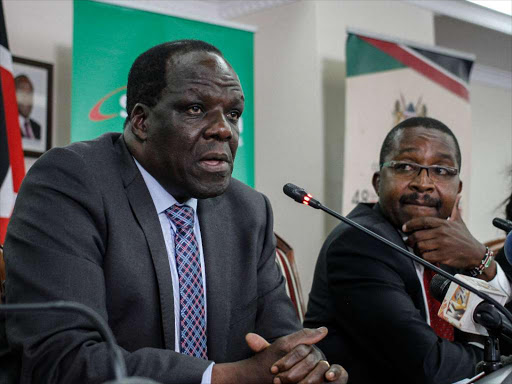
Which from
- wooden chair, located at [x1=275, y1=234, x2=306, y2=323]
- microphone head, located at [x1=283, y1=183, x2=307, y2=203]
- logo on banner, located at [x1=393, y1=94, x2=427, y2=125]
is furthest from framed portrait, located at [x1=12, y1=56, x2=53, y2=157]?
microphone head, located at [x1=283, y1=183, x2=307, y2=203]

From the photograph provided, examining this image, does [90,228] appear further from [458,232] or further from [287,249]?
[458,232]

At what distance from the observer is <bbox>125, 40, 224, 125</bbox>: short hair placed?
1661 millimetres

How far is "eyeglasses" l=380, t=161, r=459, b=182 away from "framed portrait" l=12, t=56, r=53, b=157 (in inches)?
105

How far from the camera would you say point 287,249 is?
2.43 m

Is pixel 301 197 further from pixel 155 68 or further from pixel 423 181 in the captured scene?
pixel 423 181

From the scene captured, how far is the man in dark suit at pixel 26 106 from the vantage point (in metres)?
4.24

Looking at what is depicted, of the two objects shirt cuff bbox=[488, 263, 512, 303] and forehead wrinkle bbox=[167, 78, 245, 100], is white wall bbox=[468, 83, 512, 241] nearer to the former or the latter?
shirt cuff bbox=[488, 263, 512, 303]

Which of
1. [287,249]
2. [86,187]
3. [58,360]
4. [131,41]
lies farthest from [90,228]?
[131,41]

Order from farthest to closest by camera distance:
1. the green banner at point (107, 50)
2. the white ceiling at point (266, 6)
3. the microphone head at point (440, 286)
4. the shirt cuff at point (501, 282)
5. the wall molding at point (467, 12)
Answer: the wall molding at point (467, 12), the white ceiling at point (266, 6), the green banner at point (107, 50), the shirt cuff at point (501, 282), the microphone head at point (440, 286)

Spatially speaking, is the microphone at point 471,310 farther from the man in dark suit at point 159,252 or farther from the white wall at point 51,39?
the white wall at point 51,39

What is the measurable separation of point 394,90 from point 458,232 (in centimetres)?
263

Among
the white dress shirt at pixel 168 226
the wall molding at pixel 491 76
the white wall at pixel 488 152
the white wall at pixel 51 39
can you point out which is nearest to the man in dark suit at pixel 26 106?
the white wall at pixel 51 39

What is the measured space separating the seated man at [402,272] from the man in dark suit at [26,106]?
257 cm

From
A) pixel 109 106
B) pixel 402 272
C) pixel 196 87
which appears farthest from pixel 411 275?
pixel 109 106
